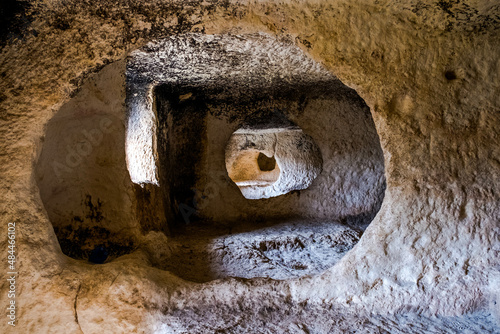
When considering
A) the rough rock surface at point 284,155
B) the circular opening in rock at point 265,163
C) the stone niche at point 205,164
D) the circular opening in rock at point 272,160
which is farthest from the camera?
the circular opening in rock at point 265,163

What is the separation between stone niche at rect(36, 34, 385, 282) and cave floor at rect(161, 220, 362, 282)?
1 centimetres

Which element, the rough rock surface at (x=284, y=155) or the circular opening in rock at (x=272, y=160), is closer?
the rough rock surface at (x=284, y=155)

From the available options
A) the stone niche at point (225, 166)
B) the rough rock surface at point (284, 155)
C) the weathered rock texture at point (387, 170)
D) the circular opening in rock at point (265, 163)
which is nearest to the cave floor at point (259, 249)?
the stone niche at point (225, 166)

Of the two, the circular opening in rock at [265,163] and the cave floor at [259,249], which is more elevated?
the circular opening in rock at [265,163]

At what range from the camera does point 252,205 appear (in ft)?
11.8

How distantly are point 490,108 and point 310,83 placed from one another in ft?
5.00

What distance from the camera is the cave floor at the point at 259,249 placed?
2.39m

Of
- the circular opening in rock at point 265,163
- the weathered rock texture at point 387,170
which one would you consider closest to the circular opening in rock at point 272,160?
the circular opening in rock at point 265,163

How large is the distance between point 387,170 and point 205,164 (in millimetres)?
2059

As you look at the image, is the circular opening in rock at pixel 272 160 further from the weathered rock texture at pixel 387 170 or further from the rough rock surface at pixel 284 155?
the weathered rock texture at pixel 387 170

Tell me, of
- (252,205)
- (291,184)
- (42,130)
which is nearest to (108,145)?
(42,130)

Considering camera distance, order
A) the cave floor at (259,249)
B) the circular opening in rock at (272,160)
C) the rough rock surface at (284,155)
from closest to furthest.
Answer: the cave floor at (259,249) → the rough rock surface at (284,155) → the circular opening in rock at (272,160)

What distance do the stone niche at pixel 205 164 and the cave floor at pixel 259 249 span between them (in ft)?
0.04

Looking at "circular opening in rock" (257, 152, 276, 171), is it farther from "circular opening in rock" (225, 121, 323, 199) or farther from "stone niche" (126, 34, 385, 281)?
"stone niche" (126, 34, 385, 281)
